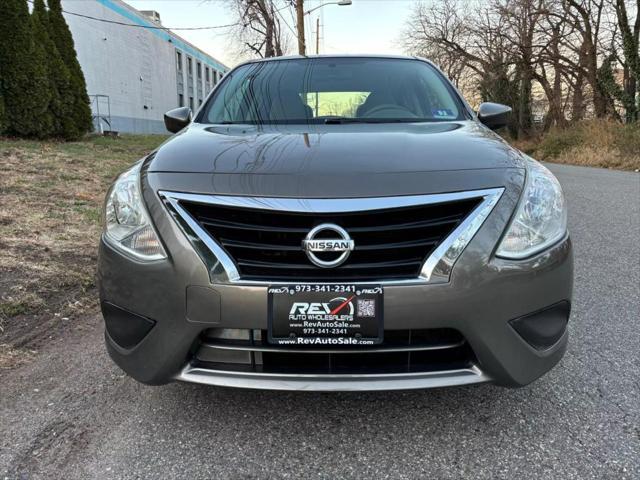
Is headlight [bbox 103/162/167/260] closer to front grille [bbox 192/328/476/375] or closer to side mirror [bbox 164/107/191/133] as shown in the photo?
front grille [bbox 192/328/476/375]

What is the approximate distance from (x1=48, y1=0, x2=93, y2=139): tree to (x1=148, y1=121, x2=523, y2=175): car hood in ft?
42.5

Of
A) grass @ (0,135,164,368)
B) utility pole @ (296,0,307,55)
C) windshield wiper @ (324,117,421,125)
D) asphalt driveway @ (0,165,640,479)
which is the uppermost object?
utility pole @ (296,0,307,55)

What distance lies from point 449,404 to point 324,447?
559mm

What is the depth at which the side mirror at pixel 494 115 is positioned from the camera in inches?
113

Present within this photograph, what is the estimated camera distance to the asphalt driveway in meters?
1.70

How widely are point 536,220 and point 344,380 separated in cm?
84

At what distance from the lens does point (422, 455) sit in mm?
1759

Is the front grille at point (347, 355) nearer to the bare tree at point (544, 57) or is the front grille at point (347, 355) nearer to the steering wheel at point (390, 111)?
the steering wheel at point (390, 111)

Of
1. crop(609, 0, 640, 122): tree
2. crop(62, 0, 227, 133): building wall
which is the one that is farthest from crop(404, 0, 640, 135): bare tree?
crop(62, 0, 227, 133): building wall

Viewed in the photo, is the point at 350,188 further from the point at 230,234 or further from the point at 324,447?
the point at 324,447

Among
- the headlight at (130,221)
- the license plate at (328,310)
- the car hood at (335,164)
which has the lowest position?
the license plate at (328,310)

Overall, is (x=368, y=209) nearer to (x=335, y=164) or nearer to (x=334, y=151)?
(x=335, y=164)

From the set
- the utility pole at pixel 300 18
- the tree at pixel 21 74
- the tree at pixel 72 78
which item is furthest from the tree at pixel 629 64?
the tree at pixel 21 74

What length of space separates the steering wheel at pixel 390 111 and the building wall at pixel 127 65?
23946 millimetres
